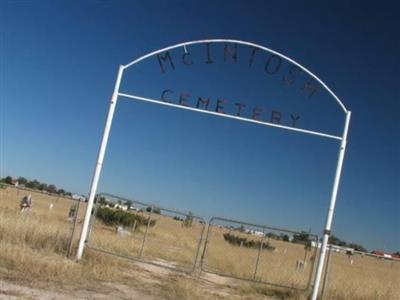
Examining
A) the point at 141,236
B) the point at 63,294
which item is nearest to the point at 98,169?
the point at 63,294

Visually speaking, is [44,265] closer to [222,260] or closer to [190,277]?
[190,277]

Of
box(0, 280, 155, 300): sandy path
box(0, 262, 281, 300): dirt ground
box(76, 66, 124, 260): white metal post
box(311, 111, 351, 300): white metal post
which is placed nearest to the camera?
box(0, 280, 155, 300): sandy path

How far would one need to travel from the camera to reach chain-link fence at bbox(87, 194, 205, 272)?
1563cm

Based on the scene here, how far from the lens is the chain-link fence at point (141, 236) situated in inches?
615

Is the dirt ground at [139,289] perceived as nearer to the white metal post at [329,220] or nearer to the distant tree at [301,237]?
the white metal post at [329,220]

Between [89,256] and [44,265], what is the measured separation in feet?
6.86

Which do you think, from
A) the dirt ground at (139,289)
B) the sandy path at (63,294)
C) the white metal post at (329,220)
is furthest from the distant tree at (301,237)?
the sandy path at (63,294)

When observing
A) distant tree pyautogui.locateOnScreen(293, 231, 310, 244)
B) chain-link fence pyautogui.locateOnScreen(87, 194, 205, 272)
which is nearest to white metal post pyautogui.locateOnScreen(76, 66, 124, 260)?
chain-link fence pyautogui.locateOnScreen(87, 194, 205, 272)

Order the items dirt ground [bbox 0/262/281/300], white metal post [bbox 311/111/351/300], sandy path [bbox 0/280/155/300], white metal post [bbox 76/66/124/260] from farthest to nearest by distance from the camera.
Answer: white metal post [bbox 76/66/124/260]
white metal post [bbox 311/111/351/300]
dirt ground [bbox 0/262/281/300]
sandy path [bbox 0/280/155/300]

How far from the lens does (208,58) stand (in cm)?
1359

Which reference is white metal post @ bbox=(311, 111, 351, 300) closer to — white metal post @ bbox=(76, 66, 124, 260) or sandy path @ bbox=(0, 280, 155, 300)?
sandy path @ bbox=(0, 280, 155, 300)

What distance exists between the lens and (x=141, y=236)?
25.2m

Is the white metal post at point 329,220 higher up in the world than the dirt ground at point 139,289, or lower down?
higher up

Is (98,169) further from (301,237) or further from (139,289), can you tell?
(301,237)
